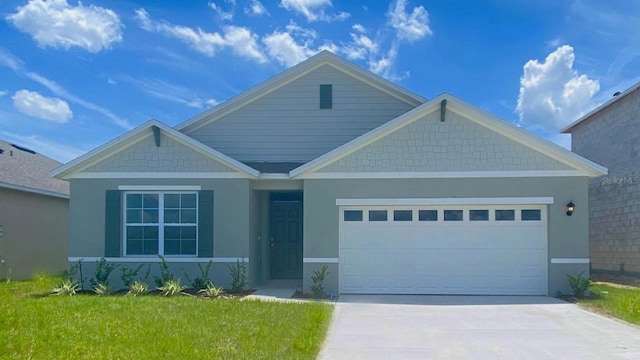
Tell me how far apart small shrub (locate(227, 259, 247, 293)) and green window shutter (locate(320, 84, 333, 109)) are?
5.01 meters

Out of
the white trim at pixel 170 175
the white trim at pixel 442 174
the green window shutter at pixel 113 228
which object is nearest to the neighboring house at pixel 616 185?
the white trim at pixel 442 174

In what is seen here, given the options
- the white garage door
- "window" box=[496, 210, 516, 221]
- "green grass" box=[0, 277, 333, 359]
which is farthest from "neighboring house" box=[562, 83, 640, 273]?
"green grass" box=[0, 277, 333, 359]

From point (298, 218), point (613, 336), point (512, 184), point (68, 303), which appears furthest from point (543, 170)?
point (68, 303)

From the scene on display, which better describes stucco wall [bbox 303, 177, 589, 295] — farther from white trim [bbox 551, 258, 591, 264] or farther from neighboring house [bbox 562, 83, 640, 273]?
neighboring house [bbox 562, 83, 640, 273]

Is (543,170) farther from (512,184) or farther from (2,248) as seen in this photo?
(2,248)

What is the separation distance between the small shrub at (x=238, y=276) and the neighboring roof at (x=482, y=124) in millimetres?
2428

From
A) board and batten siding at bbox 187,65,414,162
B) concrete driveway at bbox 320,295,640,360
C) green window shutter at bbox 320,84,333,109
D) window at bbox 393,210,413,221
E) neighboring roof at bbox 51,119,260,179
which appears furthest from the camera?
green window shutter at bbox 320,84,333,109

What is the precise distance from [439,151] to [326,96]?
4067 millimetres

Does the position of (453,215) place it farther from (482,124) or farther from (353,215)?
(353,215)

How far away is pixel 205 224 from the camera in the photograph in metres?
12.3

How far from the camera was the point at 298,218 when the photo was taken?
1459 cm

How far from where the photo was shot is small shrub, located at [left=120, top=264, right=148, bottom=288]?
12188 millimetres

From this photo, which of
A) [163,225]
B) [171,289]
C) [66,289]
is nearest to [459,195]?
[171,289]

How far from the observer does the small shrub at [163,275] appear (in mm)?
12000
